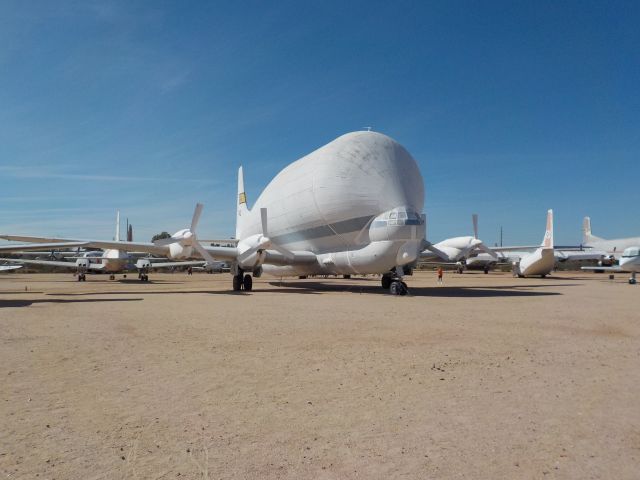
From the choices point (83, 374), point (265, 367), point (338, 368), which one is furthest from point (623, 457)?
point (83, 374)

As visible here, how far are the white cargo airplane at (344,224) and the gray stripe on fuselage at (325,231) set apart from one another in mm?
51

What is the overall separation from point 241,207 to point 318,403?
36511 millimetres

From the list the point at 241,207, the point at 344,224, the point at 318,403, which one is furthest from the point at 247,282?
the point at 318,403

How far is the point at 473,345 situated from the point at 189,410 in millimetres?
5835

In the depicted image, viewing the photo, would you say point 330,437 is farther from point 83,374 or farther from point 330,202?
point 330,202

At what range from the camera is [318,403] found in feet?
17.6

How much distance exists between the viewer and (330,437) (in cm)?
434

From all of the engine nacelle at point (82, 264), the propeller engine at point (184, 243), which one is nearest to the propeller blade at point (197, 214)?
the propeller engine at point (184, 243)

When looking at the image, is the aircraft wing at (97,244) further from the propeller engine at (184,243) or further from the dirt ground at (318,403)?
the dirt ground at (318,403)

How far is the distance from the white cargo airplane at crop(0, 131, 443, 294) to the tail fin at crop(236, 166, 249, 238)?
10198 mm

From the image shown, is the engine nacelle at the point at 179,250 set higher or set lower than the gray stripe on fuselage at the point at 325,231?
lower

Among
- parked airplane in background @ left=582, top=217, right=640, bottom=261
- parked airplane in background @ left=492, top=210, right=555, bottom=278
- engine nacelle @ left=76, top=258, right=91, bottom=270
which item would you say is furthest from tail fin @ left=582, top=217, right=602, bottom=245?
engine nacelle @ left=76, top=258, right=91, bottom=270

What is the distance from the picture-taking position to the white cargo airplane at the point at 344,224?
72.4 ft

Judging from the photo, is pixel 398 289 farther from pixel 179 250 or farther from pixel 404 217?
pixel 179 250
